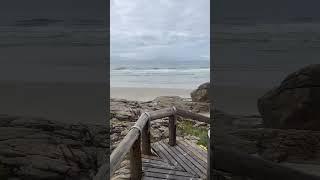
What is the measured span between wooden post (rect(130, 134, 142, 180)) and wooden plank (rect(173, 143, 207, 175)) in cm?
45

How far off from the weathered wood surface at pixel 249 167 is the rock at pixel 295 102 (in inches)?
6.4

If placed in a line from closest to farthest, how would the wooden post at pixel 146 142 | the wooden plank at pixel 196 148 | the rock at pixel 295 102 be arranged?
the rock at pixel 295 102, the wooden post at pixel 146 142, the wooden plank at pixel 196 148

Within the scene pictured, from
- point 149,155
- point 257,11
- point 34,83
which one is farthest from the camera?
point 149,155

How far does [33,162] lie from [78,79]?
0.38 metres

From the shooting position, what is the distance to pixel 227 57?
1.55 m

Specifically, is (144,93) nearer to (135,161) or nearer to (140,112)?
(140,112)

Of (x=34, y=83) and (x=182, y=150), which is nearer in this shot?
(x=34, y=83)

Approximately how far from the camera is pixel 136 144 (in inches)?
100

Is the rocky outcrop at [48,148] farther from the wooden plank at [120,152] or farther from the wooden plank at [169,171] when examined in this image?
the wooden plank at [169,171]

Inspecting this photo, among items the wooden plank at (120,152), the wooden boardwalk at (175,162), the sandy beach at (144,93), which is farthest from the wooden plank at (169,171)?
the sandy beach at (144,93)

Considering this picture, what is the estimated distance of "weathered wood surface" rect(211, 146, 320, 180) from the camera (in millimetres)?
1573

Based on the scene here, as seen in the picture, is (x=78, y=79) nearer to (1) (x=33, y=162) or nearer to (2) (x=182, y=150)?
(1) (x=33, y=162)

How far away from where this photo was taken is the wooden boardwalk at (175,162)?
268cm

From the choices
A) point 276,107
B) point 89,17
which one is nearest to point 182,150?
point 276,107
